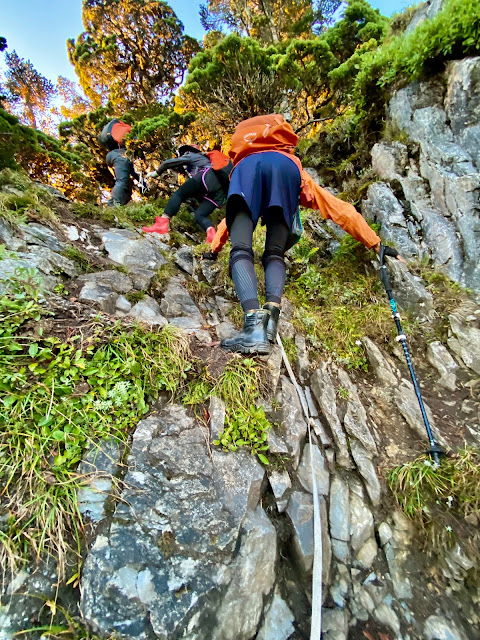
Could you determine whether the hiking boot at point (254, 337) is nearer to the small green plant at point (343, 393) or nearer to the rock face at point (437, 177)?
the small green plant at point (343, 393)

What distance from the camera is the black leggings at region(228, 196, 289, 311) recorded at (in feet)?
9.14

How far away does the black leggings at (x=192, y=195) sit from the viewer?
5707 mm

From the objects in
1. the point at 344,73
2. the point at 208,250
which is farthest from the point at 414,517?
the point at 344,73

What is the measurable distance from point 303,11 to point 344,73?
9.90 meters

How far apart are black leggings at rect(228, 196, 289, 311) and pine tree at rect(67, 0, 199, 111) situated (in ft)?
39.5

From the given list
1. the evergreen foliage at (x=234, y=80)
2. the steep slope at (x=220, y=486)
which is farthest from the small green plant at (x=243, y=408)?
the evergreen foliage at (x=234, y=80)

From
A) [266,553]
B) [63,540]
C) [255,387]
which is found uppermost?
[255,387]

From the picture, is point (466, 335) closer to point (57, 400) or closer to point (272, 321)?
point (272, 321)

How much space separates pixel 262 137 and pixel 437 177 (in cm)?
298

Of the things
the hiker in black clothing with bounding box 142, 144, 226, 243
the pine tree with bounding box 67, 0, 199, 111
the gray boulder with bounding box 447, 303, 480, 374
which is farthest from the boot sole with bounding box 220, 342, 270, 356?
the pine tree with bounding box 67, 0, 199, 111

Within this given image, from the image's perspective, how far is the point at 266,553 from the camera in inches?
72.9

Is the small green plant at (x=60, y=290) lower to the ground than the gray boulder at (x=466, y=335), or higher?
higher

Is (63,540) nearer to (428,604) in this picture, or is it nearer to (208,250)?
(428,604)

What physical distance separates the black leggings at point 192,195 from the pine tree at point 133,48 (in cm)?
874
